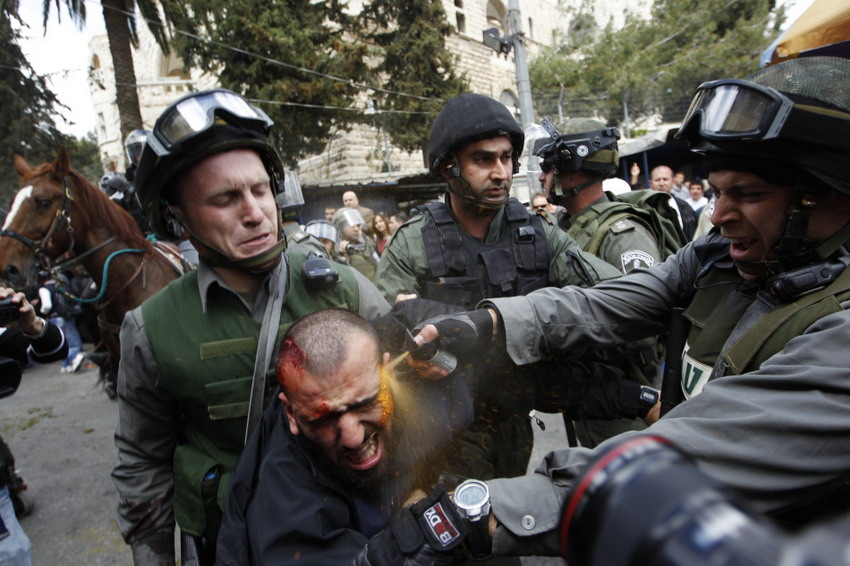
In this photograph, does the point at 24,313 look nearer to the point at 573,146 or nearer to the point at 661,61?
the point at 573,146

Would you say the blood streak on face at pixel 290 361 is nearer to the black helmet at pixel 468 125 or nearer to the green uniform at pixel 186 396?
the green uniform at pixel 186 396

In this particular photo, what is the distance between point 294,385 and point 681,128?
156 centimetres

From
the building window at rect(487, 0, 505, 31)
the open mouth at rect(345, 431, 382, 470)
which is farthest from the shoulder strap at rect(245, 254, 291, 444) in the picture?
the building window at rect(487, 0, 505, 31)

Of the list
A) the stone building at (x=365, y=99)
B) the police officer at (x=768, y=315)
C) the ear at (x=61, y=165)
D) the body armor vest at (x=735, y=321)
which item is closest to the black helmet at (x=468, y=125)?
the police officer at (x=768, y=315)

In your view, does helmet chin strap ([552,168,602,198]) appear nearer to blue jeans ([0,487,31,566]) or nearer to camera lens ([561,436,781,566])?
camera lens ([561,436,781,566])

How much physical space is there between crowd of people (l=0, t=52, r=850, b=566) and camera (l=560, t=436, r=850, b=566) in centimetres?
47

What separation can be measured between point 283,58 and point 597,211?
16066 mm

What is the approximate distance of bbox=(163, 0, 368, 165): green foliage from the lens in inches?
606

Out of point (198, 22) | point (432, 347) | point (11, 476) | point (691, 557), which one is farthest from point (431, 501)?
point (198, 22)

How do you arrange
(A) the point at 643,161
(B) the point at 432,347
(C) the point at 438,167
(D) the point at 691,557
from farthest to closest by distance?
(A) the point at 643,161 < (C) the point at 438,167 < (B) the point at 432,347 < (D) the point at 691,557

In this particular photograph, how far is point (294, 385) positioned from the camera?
1.52m

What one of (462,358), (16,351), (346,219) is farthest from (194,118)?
(346,219)

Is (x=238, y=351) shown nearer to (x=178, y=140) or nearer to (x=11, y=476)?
(x=178, y=140)

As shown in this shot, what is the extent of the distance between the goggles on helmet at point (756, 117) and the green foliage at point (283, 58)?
16.4 m
